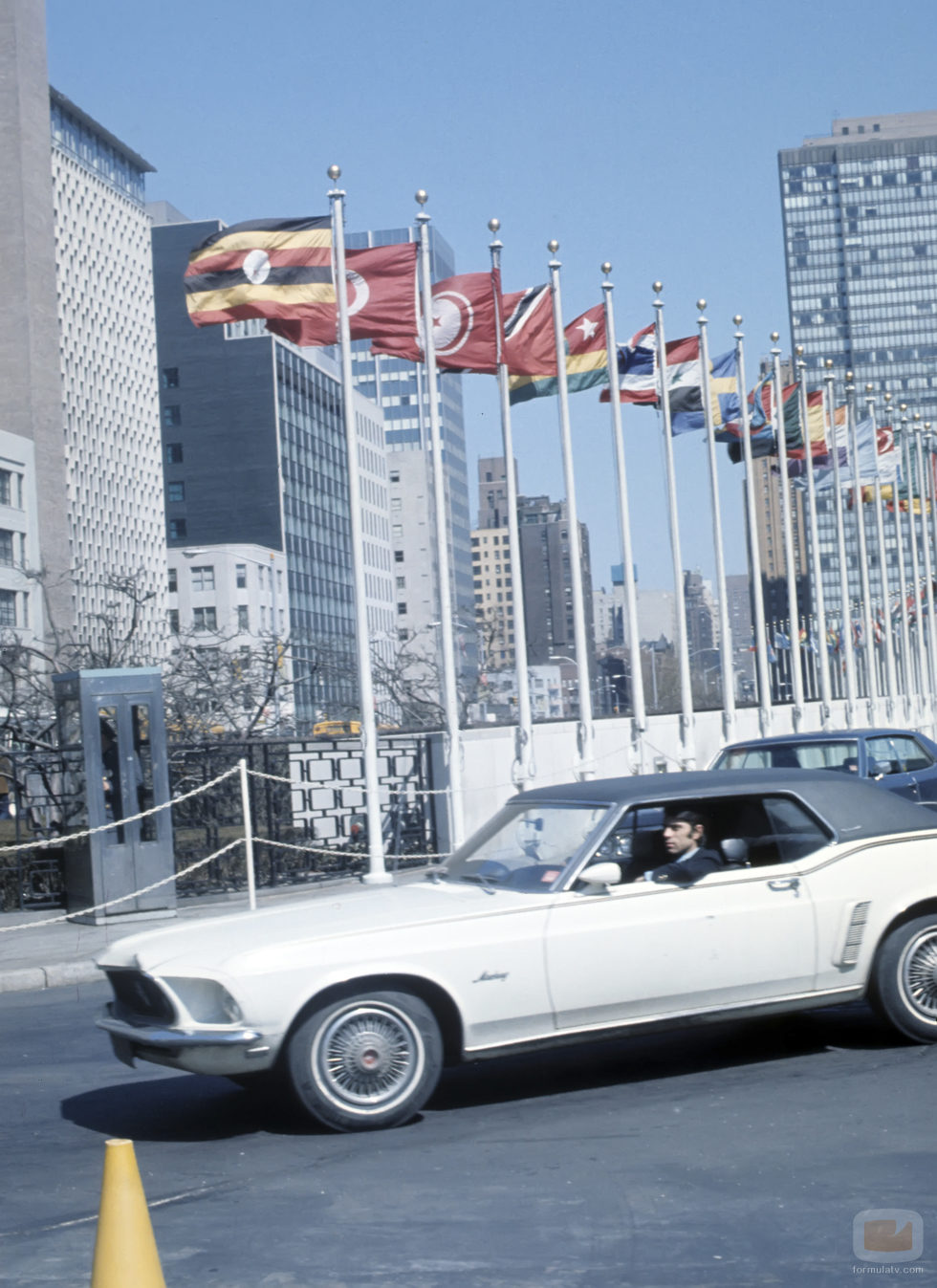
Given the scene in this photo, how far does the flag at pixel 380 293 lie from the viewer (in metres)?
19.8

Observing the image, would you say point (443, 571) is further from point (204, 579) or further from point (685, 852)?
point (204, 579)

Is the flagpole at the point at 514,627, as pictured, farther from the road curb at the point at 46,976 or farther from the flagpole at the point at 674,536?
the road curb at the point at 46,976

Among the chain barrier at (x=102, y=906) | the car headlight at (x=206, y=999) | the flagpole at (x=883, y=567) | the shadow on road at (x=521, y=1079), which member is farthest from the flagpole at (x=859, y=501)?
the car headlight at (x=206, y=999)

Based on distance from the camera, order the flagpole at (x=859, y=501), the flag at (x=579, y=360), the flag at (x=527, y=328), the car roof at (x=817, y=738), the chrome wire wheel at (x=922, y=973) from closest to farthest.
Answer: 1. the chrome wire wheel at (x=922, y=973)
2. the car roof at (x=817, y=738)
3. the flag at (x=527, y=328)
4. the flag at (x=579, y=360)
5. the flagpole at (x=859, y=501)

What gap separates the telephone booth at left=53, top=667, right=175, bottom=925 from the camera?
1625 centimetres

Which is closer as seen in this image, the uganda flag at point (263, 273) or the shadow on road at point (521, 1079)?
the shadow on road at point (521, 1079)

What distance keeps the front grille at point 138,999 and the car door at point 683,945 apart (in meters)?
1.73

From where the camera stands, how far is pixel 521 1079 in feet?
26.3

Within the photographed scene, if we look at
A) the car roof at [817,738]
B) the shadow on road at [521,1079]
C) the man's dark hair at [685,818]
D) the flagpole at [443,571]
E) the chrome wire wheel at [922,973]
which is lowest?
the shadow on road at [521,1079]

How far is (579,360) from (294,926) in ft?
60.4

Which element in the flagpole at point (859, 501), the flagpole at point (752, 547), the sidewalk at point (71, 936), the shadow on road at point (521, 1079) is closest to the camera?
the shadow on road at point (521, 1079)

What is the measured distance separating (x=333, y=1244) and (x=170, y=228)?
15823 centimetres

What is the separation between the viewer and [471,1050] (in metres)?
7.16

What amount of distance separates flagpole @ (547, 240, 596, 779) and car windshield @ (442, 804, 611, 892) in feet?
47.7
